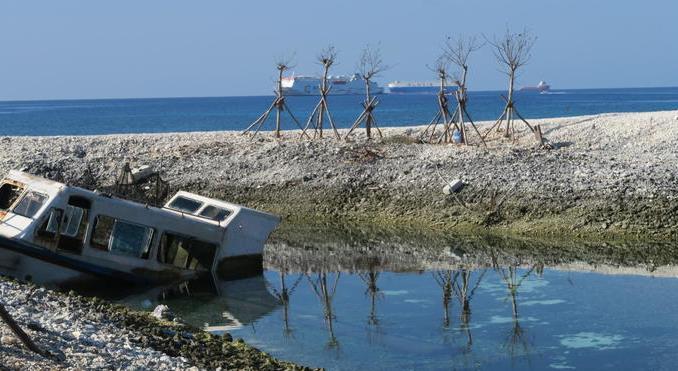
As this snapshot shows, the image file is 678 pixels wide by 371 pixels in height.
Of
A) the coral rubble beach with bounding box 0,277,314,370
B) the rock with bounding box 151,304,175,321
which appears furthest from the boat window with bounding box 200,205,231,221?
the coral rubble beach with bounding box 0,277,314,370

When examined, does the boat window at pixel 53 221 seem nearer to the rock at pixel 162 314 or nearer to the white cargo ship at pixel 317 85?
the rock at pixel 162 314

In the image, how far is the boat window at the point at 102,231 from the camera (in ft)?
68.8

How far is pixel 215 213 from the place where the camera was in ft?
77.7

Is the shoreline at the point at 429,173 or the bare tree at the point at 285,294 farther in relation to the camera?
the shoreline at the point at 429,173

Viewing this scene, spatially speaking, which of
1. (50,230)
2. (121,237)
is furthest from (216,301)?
(50,230)

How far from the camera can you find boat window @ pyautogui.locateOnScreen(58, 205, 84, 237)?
2061cm

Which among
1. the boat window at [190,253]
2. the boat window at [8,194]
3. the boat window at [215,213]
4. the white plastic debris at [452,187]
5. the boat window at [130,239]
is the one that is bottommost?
the boat window at [190,253]

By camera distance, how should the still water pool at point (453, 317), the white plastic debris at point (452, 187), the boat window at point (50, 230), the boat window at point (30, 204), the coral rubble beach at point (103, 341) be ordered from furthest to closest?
1. the white plastic debris at point (452, 187)
2. the boat window at point (30, 204)
3. the boat window at point (50, 230)
4. the still water pool at point (453, 317)
5. the coral rubble beach at point (103, 341)

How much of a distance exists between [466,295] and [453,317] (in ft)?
→ 6.77

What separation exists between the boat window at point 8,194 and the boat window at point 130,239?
6.73 feet

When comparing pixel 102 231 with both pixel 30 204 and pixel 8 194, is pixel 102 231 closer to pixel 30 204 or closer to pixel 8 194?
pixel 30 204

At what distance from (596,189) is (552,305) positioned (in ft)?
30.7

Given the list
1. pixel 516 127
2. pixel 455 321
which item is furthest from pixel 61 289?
pixel 516 127

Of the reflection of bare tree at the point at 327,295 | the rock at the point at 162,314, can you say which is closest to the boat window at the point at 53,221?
the rock at the point at 162,314
